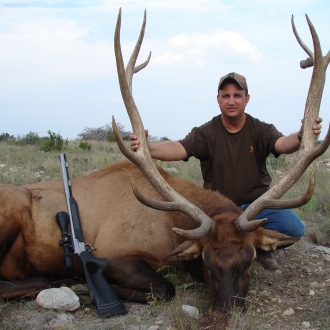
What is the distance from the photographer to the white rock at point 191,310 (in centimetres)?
356

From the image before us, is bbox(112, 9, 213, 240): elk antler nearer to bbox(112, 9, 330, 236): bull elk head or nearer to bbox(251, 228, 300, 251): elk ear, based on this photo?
bbox(112, 9, 330, 236): bull elk head

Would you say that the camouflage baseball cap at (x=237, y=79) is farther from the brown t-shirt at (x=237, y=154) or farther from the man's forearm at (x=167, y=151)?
the man's forearm at (x=167, y=151)

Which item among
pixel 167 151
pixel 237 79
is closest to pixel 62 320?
pixel 167 151

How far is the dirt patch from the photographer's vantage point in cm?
338

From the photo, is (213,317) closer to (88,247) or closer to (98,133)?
(88,247)

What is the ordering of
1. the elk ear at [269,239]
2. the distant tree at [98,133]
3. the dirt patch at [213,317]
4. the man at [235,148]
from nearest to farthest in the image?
the dirt patch at [213,317] < the elk ear at [269,239] < the man at [235,148] < the distant tree at [98,133]

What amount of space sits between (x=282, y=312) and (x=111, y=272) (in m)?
1.57

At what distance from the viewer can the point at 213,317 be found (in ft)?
10.9

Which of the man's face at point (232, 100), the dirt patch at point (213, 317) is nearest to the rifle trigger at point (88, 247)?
the dirt patch at point (213, 317)

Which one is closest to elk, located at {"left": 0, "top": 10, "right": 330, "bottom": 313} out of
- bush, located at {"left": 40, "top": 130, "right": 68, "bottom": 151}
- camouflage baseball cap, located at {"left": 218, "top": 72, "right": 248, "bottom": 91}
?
Answer: camouflage baseball cap, located at {"left": 218, "top": 72, "right": 248, "bottom": 91}

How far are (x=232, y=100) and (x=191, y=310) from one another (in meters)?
2.47

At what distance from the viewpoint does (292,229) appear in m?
4.88

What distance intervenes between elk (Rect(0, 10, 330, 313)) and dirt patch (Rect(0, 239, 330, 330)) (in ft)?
0.51

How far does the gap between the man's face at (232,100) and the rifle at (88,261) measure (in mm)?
1904
